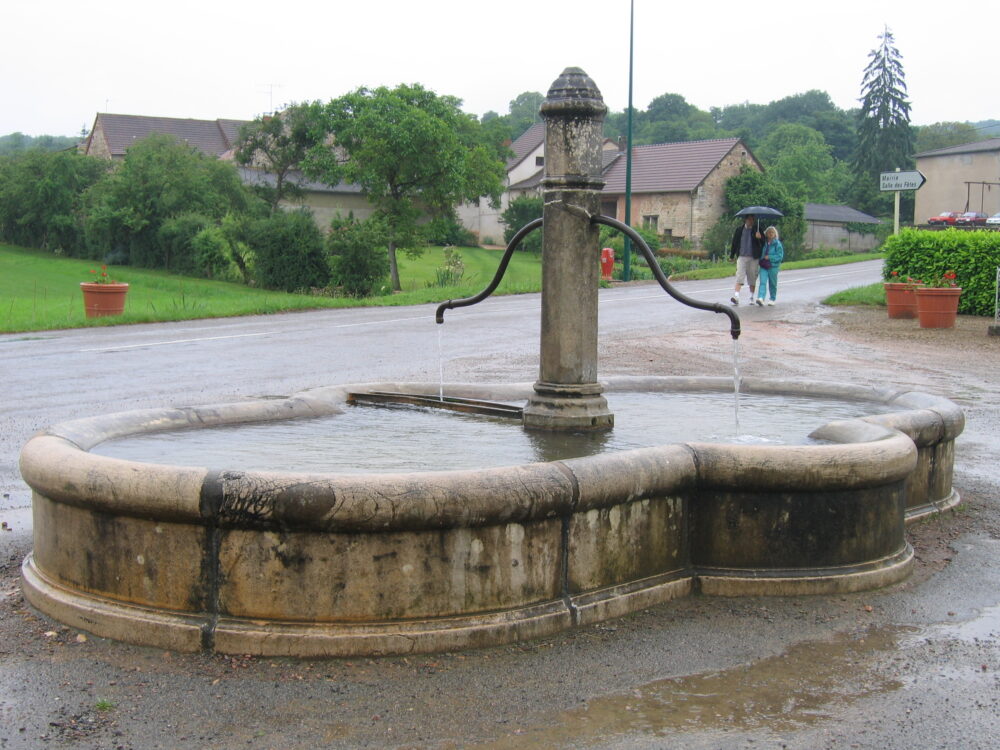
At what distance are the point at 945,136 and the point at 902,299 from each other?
93.3 meters

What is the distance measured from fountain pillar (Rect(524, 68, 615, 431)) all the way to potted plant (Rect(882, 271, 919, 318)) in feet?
53.1

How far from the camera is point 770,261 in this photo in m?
22.5

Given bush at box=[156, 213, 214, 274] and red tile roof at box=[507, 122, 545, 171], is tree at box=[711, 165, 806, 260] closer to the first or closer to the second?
red tile roof at box=[507, 122, 545, 171]

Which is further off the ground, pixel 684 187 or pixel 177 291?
pixel 684 187

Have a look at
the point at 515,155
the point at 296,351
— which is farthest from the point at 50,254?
the point at 296,351

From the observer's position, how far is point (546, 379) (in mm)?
5750

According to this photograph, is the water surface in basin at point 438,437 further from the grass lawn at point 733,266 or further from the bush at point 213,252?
the bush at point 213,252

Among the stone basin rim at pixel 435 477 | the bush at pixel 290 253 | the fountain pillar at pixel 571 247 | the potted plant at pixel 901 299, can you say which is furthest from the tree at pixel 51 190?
the fountain pillar at pixel 571 247

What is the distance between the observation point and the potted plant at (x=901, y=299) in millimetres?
20156

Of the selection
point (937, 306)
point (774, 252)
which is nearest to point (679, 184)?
point (774, 252)

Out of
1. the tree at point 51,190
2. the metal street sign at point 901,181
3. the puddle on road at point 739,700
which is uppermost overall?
the tree at point 51,190

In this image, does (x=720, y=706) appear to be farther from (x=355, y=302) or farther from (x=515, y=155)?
(x=515, y=155)

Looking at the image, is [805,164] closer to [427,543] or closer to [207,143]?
[207,143]

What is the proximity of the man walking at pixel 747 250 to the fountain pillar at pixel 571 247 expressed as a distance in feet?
53.8
